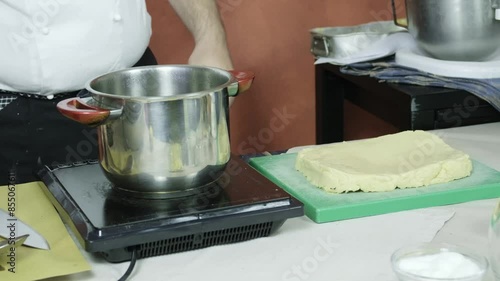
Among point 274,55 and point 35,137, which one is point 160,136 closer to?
point 35,137

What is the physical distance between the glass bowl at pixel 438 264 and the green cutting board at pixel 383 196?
199mm

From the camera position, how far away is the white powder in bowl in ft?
2.57

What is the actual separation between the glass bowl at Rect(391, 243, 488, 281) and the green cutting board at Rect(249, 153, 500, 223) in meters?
0.20

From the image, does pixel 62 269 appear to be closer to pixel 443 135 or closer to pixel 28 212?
pixel 28 212

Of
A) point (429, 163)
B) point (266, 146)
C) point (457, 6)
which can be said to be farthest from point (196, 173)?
point (266, 146)

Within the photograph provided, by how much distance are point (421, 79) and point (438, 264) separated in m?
0.95

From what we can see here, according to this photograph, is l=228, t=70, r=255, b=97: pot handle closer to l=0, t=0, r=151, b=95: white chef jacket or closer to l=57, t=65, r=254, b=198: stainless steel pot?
l=57, t=65, r=254, b=198: stainless steel pot

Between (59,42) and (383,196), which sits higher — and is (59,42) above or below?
A: above

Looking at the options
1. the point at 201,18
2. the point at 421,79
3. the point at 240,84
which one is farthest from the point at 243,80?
the point at 421,79

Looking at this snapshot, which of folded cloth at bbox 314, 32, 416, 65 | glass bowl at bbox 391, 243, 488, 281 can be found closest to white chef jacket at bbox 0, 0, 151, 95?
folded cloth at bbox 314, 32, 416, 65

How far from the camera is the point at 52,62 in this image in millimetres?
1374

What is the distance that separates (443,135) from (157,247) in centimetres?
68

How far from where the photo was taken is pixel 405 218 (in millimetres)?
1026

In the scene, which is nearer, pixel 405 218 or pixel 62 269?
pixel 62 269
